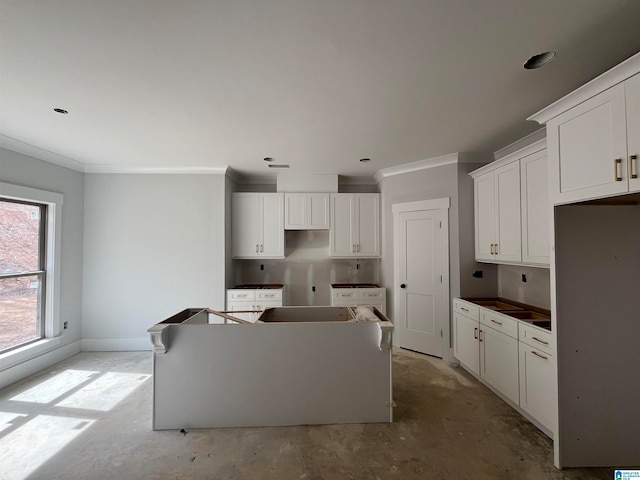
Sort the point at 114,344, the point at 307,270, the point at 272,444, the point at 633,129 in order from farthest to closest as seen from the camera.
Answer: the point at 307,270
the point at 114,344
the point at 272,444
the point at 633,129

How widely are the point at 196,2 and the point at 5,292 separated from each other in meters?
3.83

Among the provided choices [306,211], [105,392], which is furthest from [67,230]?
[306,211]

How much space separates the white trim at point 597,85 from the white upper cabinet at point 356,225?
2.57m

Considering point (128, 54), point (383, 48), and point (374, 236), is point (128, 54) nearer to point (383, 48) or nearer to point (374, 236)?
point (383, 48)

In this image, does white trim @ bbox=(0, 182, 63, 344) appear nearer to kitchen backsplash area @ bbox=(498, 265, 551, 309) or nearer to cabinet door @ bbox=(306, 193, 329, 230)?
cabinet door @ bbox=(306, 193, 329, 230)

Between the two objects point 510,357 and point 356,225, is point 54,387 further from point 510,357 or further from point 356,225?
point 510,357

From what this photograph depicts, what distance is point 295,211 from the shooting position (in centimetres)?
423

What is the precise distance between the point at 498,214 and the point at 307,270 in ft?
9.57

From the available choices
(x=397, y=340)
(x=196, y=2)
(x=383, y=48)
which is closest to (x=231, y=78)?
(x=196, y=2)

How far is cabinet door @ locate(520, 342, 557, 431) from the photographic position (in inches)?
78.4

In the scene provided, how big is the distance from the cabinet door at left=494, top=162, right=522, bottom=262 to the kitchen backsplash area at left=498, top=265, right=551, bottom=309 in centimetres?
A: 36

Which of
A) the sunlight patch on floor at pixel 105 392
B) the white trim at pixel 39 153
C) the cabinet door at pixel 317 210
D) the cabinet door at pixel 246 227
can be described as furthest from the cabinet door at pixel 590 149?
the white trim at pixel 39 153

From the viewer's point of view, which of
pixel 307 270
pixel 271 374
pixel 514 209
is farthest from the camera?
pixel 307 270

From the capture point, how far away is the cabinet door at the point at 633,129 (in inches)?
52.2
